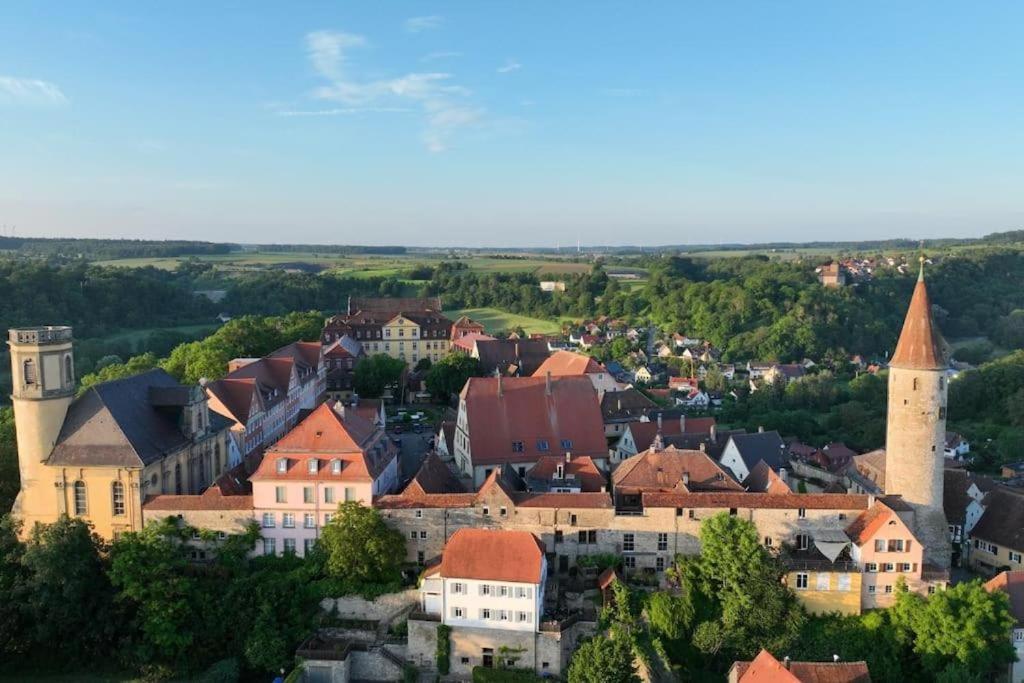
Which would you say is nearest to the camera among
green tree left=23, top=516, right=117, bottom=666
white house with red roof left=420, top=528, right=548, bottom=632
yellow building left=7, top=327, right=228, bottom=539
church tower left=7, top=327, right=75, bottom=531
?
white house with red roof left=420, top=528, right=548, bottom=632

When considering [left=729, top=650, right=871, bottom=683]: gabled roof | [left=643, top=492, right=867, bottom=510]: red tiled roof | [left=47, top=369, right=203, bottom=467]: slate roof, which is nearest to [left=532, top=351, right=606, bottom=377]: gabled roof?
[left=643, top=492, right=867, bottom=510]: red tiled roof

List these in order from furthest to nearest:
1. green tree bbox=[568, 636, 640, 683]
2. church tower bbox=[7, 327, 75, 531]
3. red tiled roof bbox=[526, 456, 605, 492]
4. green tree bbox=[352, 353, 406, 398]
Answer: green tree bbox=[352, 353, 406, 398]
red tiled roof bbox=[526, 456, 605, 492]
church tower bbox=[7, 327, 75, 531]
green tree bbox=[568, 636, 640, 683]

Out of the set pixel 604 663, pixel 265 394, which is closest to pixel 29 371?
pixel 265 394

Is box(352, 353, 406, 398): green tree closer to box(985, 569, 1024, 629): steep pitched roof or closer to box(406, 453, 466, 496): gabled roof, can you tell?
box(406, 453, 466, 496): gabled roof

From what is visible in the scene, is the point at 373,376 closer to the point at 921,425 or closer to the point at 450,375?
the point at 450,375

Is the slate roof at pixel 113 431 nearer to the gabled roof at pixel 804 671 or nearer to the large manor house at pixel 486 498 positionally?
the large manor house at pixel 486 498

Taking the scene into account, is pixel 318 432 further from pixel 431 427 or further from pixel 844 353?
pixel 844 353
